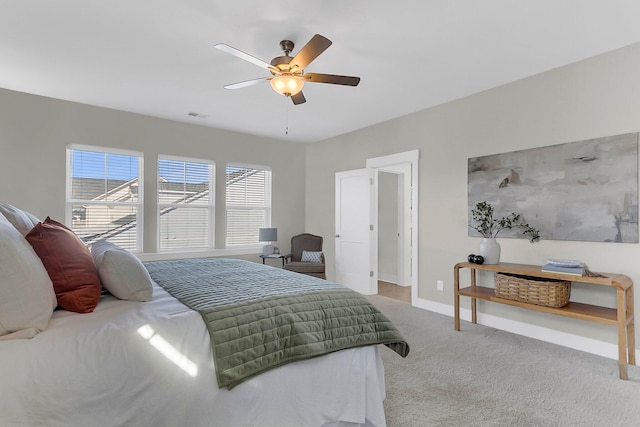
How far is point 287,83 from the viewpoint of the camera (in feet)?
8.80

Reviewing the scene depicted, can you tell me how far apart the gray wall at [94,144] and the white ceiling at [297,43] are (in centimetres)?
29

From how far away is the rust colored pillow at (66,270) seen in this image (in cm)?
155

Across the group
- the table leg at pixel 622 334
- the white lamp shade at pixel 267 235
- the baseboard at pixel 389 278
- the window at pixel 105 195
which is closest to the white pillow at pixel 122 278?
the table leg at pixel 622 334

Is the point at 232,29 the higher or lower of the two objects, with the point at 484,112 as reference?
higher

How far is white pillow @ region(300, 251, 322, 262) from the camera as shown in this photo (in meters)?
5.54

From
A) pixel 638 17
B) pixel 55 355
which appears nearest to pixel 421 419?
pixel 55 355

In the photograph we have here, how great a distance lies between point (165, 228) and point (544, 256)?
491 centimetres

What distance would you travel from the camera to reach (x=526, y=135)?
3535mm

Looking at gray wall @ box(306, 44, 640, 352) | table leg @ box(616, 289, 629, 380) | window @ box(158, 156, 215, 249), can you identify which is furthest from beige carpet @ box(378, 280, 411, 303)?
window @ box(158, 156, 215, 249)

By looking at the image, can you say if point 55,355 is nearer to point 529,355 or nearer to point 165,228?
point 529,355

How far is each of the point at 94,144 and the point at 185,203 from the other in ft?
4.68

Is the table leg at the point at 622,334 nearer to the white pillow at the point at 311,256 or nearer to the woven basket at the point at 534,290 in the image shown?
the woven basket at the point at 534,290

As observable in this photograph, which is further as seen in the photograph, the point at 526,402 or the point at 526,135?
the point at 526,135

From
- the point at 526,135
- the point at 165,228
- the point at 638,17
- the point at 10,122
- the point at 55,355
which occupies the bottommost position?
the point at 55,355
